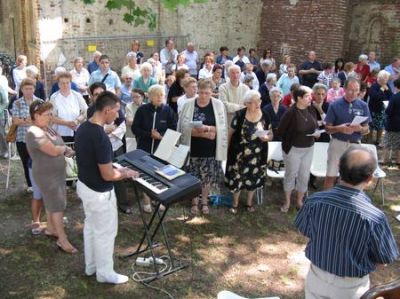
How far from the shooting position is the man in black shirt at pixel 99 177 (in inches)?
165

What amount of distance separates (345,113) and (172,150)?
8.27ft

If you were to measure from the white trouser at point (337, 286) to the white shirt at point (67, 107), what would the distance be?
452cm

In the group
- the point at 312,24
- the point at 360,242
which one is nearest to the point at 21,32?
the point at 312,24

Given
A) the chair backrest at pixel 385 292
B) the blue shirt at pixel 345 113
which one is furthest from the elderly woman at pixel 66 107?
the chair backrest at pixel 385 292

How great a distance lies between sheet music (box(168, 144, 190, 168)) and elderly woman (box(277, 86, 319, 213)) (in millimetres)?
1410

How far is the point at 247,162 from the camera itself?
21.0 ft

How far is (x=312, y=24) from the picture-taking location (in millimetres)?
14719

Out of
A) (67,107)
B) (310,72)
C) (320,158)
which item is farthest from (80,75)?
(310,72)

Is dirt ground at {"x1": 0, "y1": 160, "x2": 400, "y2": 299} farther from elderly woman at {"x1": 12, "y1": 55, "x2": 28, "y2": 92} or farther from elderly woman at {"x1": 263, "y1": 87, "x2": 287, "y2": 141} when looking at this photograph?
elderly woman at {"x1": 12, "y1": 55, "x2": 28, "y2": 92}

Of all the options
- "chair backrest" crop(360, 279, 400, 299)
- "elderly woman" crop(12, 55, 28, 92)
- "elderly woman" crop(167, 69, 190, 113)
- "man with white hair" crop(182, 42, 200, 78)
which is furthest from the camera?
"man with white hair" crop(182, 42, 200, 78)

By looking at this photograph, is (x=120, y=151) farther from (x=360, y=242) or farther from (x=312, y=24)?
(x=312, y=24)

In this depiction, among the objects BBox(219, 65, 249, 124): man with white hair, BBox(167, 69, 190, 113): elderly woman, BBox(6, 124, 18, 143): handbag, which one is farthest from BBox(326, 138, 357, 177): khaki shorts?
BBox(6, 124, 18, 143): handbag

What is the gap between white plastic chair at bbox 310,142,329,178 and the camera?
7.39 metres

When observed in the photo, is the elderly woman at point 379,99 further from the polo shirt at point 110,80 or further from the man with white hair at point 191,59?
the man with white hair at point 191,59
